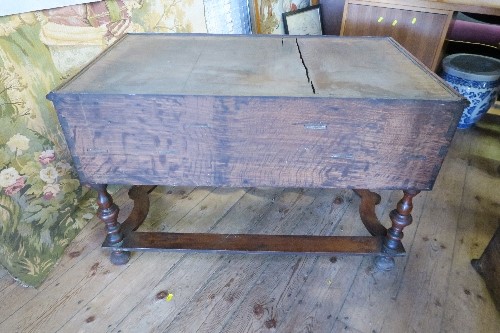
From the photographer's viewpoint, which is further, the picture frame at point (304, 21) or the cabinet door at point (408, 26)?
the picture frame at point (304, 21)

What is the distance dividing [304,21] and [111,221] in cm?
200

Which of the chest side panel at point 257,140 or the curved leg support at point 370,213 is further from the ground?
the chest side panel at point 257,140

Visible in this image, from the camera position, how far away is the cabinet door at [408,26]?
2.21 meters

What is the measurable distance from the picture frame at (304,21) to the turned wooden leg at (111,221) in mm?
1756

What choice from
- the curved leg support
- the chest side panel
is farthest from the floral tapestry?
the curved leg support

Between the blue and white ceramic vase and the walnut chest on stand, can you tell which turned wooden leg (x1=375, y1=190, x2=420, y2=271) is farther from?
the blue and white ceramic vase

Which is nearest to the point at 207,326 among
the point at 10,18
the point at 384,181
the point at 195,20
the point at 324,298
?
the point at 324,298

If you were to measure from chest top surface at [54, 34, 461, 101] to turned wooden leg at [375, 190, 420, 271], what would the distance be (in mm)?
397

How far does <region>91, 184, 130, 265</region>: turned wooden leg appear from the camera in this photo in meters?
1.27

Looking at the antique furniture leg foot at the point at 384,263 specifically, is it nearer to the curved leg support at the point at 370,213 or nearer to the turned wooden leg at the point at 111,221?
the curved leg support at the point at 370,213

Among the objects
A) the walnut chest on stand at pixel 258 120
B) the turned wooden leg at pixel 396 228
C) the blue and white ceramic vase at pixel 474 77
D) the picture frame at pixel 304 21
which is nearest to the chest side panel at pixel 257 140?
the walnut chest on stand at pixel 258 120

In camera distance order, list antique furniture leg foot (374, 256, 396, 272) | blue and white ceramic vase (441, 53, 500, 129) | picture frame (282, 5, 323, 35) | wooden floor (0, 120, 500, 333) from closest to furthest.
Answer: wooden floor (0, 120, 500, 333) < antique furniture leg foot (374, 256, 396, 272) < blue and white ceramic vase (441, 53, 500, 129) < picture frame (282, 5, 323, 35)

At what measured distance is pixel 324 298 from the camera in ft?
4.32

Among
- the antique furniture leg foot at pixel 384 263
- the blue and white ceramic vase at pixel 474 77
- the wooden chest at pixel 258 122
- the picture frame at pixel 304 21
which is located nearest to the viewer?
the wooden chest at pixel 258 122
